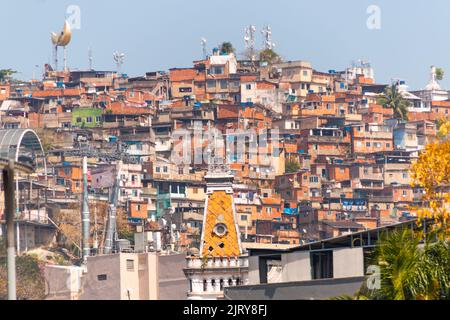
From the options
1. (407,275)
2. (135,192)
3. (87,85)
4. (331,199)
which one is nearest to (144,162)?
(135,192)

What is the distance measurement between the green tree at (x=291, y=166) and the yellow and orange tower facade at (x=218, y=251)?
80.1 metres

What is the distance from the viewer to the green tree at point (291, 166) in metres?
174

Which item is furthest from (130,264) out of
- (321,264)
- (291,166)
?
(291,166)

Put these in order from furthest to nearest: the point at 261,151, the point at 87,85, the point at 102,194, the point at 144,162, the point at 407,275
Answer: the point at 87,85, the point at 261,151, the point at 144,162, the point at 102,194, the point at 407,275

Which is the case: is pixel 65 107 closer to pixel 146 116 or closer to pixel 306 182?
pixel 146 116

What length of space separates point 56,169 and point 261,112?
2820 cm

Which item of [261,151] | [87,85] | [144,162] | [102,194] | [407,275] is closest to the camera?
[407,275]

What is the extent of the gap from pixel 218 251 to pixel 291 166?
86.2 meters

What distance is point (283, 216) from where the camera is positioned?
15775 centimetres

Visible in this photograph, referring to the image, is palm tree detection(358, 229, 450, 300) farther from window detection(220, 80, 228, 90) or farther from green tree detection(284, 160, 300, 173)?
window detection(220, 80, 228, 90)

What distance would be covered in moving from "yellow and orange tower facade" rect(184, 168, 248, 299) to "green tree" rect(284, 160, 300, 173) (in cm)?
8011

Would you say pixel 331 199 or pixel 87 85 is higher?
pixel 87 85

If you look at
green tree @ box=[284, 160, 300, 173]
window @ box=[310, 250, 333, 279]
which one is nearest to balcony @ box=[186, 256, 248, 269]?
window @ box=[310, 250, 333, 279]

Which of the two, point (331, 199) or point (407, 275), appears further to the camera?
point (331, 199)
